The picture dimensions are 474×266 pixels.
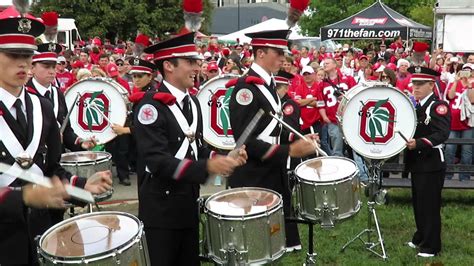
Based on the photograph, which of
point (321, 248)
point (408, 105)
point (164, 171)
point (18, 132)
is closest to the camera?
point (18, 132)

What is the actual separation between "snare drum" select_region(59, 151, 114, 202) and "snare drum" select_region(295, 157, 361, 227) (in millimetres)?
1888

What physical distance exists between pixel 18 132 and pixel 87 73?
6.37 meters

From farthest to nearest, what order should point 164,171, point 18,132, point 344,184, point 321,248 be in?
point 321,248 → point 344,184 → point 164,171 → point 18,132

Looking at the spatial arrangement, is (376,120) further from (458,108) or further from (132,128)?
(458,108)

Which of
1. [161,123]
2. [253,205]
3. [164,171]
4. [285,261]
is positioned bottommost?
[285,261]

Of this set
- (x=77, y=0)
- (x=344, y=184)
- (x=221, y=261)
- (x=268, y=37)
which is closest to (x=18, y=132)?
(x=221, y=261)

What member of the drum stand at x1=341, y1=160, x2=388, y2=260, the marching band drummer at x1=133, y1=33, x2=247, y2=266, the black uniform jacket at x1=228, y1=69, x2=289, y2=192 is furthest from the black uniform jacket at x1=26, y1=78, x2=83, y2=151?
the drum stand at x1=341, y1=160, x2=388, y2=260

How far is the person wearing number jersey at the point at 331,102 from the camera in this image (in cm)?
993

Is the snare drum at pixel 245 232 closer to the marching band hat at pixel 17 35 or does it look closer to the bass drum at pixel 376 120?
the marching band hat at pixel 17 35

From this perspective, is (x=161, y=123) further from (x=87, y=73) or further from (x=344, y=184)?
(x=87, y=73)

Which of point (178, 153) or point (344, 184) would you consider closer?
point (178, 153)

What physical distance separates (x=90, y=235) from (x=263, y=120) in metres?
1.96

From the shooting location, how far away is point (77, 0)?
39.4 meters

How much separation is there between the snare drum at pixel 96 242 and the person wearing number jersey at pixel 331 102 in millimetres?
6712
